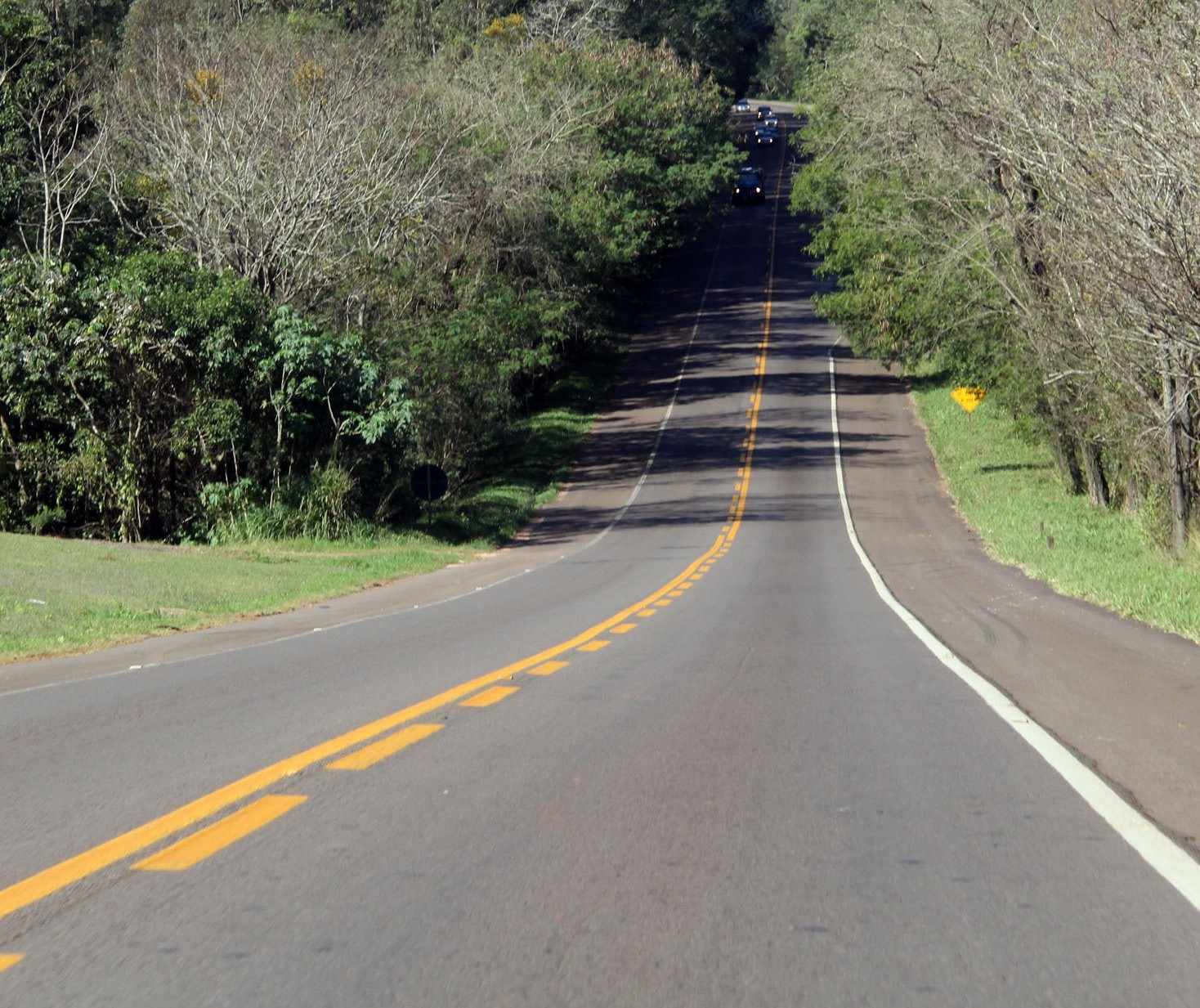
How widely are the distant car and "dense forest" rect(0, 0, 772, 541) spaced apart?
3015 cm

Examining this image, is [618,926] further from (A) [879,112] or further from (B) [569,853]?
Answer: (A) [879,112]

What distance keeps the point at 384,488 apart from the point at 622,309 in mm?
45651

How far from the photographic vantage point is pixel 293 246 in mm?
33438

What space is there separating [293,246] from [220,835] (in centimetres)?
2916

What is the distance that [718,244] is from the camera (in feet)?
305

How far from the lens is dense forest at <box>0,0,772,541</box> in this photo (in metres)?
28.0

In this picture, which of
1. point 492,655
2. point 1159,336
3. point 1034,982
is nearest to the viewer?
point 1034,982

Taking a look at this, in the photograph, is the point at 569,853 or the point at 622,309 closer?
the point at 569,853

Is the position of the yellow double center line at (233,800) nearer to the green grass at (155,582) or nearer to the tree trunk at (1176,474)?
the green grass at (155,582)

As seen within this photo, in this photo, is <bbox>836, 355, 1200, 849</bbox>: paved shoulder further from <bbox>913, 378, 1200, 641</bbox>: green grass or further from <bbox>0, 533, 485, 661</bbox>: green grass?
<bbox>0, 533, 485, 661</bbox>: green grass

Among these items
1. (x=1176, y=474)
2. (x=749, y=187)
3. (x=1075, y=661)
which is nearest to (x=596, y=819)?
(x=1075, y=661)

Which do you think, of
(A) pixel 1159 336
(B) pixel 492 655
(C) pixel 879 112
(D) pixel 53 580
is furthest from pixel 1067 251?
(D) pixel 53 580

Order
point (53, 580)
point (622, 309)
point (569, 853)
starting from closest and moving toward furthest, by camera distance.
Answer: point (569, 853)
point (53, 580)
point (622, 309)

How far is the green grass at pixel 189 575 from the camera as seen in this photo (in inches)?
587
